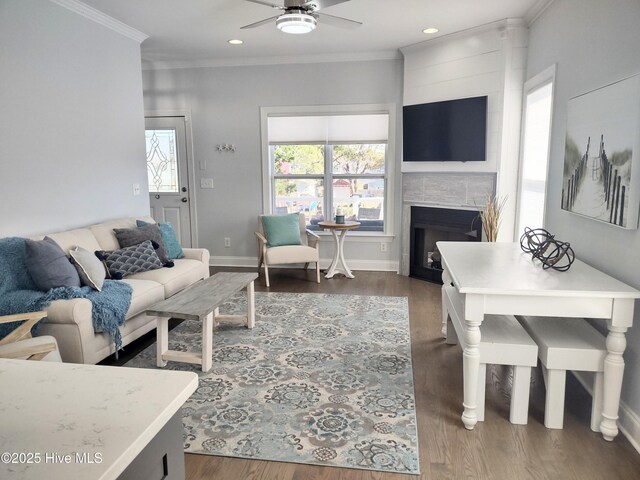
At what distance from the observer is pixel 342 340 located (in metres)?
3.65

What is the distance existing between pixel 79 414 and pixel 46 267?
2.61 meters

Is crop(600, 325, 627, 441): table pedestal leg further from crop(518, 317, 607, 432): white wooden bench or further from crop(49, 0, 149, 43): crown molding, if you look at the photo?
crop(49, 0, 149, 43): crown molding

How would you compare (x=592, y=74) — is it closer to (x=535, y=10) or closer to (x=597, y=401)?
(x=535, y=10)

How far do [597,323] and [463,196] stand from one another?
8.35 feet

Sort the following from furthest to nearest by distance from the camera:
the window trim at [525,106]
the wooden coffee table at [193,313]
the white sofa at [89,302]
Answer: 1. the window trim at [525,106]
2. the wooden coffee table at [193,313]
3. the white sofa at [89,302]

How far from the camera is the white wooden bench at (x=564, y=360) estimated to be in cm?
230

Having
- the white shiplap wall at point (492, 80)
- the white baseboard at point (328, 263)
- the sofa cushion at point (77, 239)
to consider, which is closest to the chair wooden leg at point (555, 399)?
the white shiplap wall at point (492, 80)

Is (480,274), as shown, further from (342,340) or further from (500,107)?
(500,107)

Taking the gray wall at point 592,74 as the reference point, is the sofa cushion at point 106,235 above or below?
below

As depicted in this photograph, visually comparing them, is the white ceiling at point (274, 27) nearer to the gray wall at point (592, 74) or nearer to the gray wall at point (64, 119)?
the gray wall at point (64, 119)

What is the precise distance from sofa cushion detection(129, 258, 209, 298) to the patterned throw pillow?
0.21 ft

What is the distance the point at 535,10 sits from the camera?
4.06 m

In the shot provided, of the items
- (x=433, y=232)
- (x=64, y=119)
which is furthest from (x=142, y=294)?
(x=433, y=232)

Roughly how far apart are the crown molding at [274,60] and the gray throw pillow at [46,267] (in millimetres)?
3659
